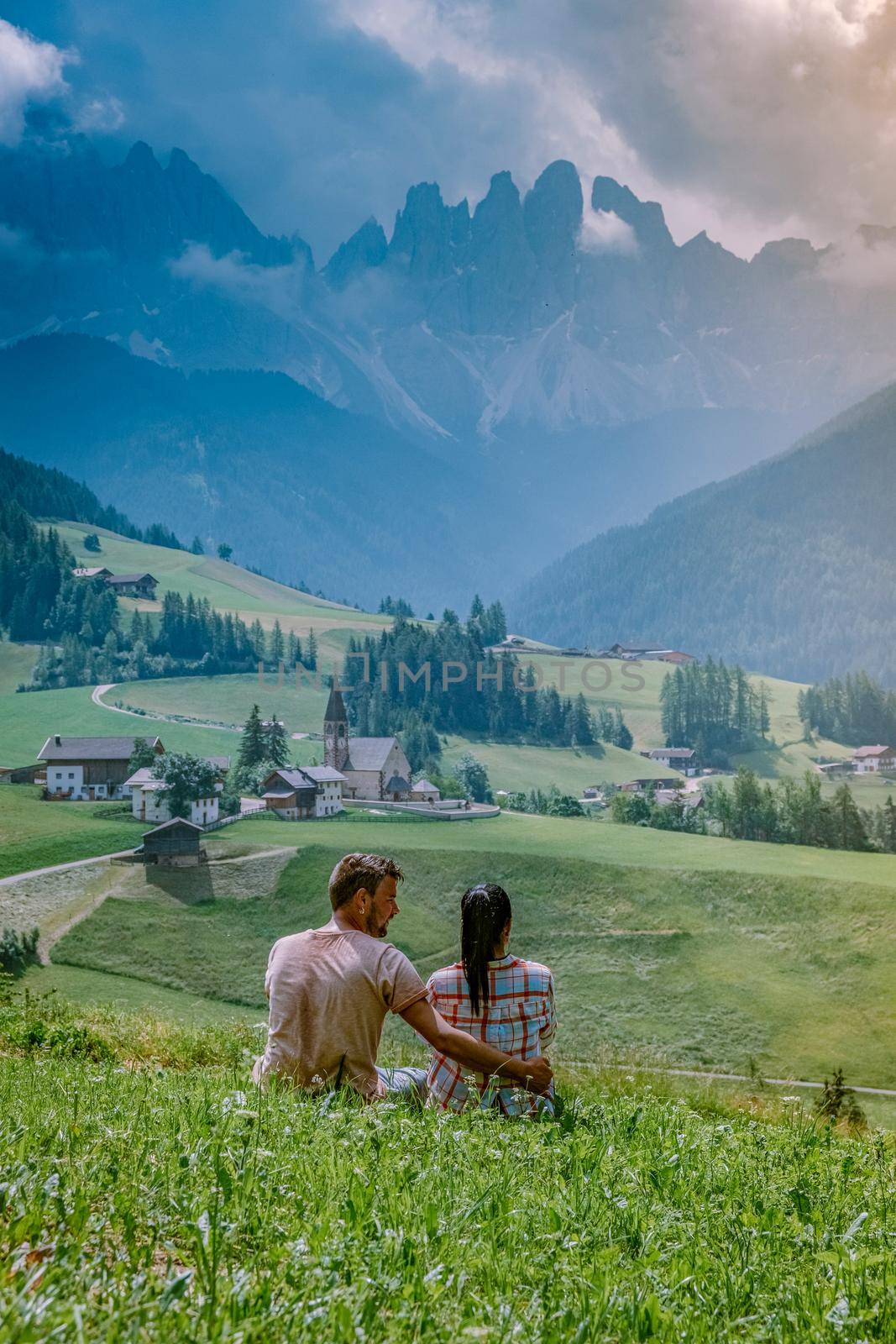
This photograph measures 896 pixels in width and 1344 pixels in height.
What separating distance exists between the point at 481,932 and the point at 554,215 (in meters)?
43.0

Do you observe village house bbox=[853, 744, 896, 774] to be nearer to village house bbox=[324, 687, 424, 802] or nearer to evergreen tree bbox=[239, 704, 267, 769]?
village house bbox=[324, 687, 424, 802]

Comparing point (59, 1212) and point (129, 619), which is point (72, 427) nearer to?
point (129, 619)

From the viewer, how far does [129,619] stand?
20.5 m

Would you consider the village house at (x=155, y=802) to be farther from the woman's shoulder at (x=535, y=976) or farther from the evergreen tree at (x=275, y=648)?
the woman's shoulder at (x=535, y=976)

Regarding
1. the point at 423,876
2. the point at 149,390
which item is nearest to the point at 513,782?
the point at 423,876

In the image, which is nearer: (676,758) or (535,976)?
(535,976)

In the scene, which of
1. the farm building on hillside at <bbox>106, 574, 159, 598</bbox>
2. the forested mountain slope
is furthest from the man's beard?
the forested mountain slope

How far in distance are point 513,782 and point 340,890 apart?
17218 millimetres

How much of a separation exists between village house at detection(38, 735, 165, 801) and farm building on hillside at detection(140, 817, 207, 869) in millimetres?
1042

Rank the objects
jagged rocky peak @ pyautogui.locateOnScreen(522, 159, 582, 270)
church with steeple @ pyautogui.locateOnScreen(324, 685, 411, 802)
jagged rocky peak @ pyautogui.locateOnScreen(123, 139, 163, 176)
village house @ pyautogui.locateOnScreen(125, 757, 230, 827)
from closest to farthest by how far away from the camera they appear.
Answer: village house @ pyautogui.locateOnScreen(125, 757, 230, 827) → church with steeple @ pyautogui.locateOnScreen(324, 685, 411, 802) → jagged rocky peak @ pyautogui.locateOnScreen(123, 139, 163, 176) → jagged rocky peak @ pyautogui.locateOnScreen(522, 159, 582, 270)

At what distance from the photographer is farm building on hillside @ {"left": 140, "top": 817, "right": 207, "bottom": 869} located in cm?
1578

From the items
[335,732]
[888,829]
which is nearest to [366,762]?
[335,732]

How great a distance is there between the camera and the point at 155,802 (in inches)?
651

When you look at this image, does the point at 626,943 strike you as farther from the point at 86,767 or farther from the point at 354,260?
the point at 354,260
